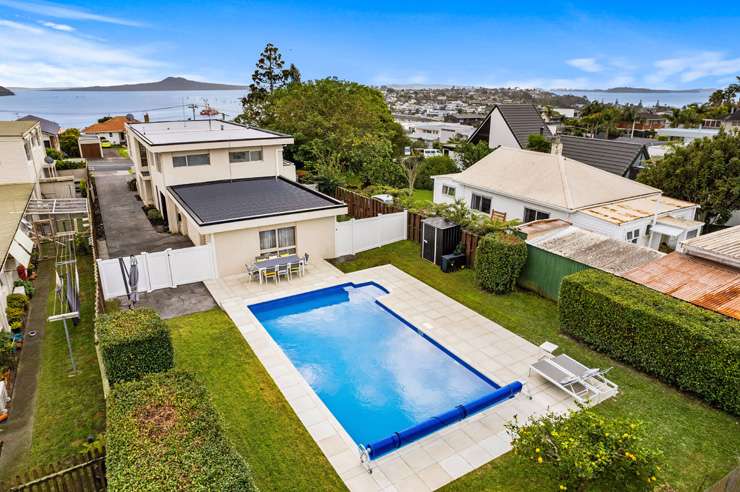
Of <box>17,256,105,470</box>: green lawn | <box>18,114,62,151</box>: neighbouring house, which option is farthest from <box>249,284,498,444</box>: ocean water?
<box>18,114,62,151</box>: neighbouring house

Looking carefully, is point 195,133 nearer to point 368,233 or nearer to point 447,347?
point 368,233

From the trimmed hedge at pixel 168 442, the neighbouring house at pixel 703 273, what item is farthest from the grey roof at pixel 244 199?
the neighbouring house at pixel 703 273

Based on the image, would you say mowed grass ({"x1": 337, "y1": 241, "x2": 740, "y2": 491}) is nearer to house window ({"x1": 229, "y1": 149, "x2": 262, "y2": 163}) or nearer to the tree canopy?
the tree canopy

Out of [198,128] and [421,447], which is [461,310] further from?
[198,128]

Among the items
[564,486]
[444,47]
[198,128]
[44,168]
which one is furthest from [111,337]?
[444,47]

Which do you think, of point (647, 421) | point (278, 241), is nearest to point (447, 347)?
point (647, 421)

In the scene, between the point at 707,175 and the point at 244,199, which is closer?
the point at 244,199
